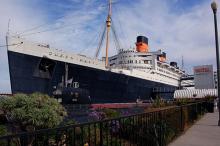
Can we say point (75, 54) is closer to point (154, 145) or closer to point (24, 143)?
point (154, 145)

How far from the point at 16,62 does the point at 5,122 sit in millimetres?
28325

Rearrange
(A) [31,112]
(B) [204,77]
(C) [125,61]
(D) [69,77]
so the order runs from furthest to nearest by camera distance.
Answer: (C) [125,61] → (B) [204,77] → (D) [69,77] → (A) [31,112]

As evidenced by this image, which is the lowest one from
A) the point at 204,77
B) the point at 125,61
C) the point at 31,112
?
the point at 31,112

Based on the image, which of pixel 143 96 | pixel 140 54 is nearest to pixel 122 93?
pixel 143 96

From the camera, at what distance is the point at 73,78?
134 feet

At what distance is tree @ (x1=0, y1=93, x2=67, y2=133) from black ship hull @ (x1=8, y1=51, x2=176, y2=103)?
26381mm

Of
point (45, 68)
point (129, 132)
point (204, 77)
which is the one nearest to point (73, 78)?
point (45, 68)

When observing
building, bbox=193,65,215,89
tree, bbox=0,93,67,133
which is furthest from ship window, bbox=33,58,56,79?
tree, bbox=0,93,67,133

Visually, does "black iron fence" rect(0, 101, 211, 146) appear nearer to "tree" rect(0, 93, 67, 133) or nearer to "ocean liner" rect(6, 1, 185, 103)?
"tree" rect(0, 93, 67, 133)

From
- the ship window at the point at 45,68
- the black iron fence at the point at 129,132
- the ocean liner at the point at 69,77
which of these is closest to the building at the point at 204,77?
the ocean liner at the point at 69,77

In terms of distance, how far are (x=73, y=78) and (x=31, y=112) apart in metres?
31.6

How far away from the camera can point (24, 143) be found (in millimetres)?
3506

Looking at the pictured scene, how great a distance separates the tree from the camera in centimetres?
919

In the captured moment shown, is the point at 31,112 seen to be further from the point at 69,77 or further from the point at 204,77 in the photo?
the point at 204,77
